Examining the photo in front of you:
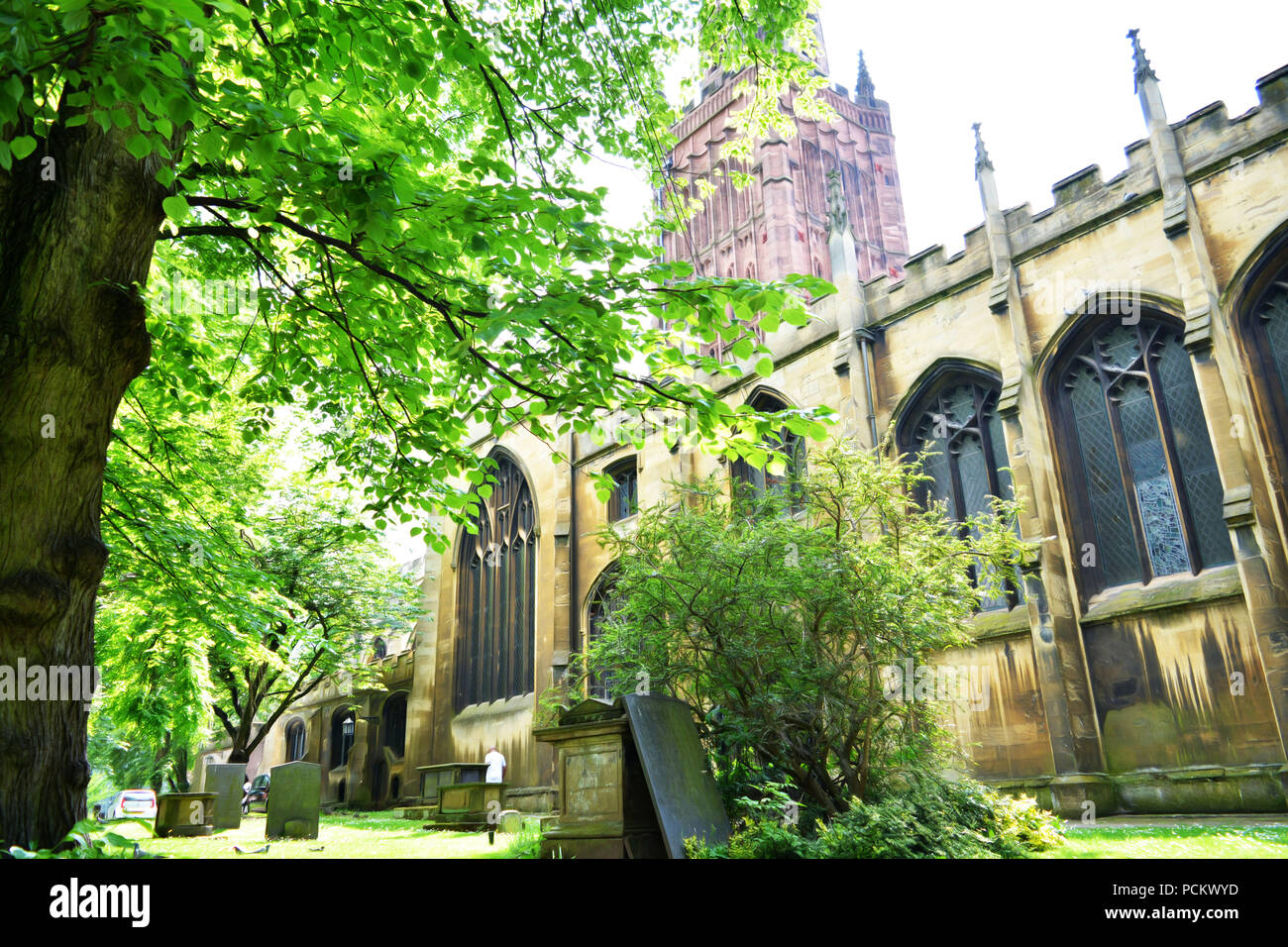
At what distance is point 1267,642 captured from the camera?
10359 mm

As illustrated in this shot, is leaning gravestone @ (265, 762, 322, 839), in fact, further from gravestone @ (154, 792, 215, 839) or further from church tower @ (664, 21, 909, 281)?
church tower @ (664, 21, 909, 281)

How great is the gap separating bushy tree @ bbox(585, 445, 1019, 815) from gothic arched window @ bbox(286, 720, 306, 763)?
A: 32106mm

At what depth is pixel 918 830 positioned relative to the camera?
6.64m

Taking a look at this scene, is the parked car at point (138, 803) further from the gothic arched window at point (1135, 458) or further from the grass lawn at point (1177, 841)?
the gothic arched window at point (1135, 458)

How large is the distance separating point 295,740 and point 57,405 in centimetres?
3747

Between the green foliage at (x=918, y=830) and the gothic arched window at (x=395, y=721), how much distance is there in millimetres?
22139

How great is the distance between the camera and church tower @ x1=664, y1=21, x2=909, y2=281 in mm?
43688

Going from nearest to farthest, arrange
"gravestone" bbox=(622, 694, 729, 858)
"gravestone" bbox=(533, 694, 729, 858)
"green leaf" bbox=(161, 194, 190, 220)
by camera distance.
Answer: "green leaf" bbox=(161, 194, 190, 220), "gravestone" bbox=(622, 694, 729, 858), "gravestone" bbox=(533, 694, 729, 858)

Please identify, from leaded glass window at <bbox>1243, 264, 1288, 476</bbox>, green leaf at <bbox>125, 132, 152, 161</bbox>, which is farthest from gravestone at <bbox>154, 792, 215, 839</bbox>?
leaded glass window at <bbox>1243, 264, 1288, 476</bbox>

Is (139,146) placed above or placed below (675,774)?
above

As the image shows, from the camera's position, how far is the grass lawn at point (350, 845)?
9.45 meters

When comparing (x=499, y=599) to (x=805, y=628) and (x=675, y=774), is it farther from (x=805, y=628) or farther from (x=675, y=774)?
(x=675, y=774)

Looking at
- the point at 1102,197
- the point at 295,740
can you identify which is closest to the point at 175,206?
the point at 1102,197
